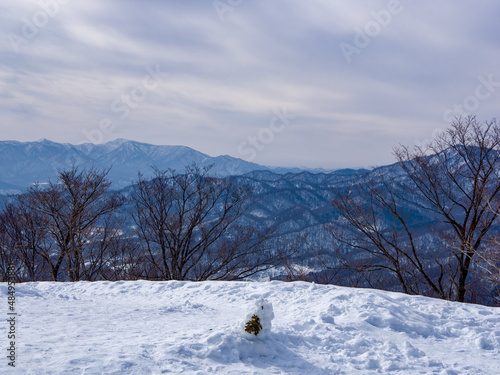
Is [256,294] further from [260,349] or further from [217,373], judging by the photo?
[217,373]

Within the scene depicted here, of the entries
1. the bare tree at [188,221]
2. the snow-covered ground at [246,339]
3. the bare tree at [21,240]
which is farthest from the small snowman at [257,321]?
the bare tree at [21,240]

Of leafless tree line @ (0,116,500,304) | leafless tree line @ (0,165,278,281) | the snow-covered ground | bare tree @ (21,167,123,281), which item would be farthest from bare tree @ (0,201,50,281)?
the snow-covered ground

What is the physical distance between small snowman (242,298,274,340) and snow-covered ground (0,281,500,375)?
116 millimetres

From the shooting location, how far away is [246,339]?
15.8ft

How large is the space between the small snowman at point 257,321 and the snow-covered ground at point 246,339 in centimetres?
12

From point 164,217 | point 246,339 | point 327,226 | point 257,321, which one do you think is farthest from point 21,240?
point 257,321

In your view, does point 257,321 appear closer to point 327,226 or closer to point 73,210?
point 327,226

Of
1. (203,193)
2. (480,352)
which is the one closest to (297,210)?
(203,193)

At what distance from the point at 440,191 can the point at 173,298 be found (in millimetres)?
10848

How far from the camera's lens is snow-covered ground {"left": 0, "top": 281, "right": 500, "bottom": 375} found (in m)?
4.19

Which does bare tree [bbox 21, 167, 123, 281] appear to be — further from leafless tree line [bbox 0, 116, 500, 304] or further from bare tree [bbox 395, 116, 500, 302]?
bare tree [bbox 395, 116, 500, 302]

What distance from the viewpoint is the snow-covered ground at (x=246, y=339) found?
4.19 m

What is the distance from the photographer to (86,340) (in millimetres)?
4734

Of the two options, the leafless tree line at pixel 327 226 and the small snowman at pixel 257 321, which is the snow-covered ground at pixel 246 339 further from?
the leafless tree line at pixel 327 226
